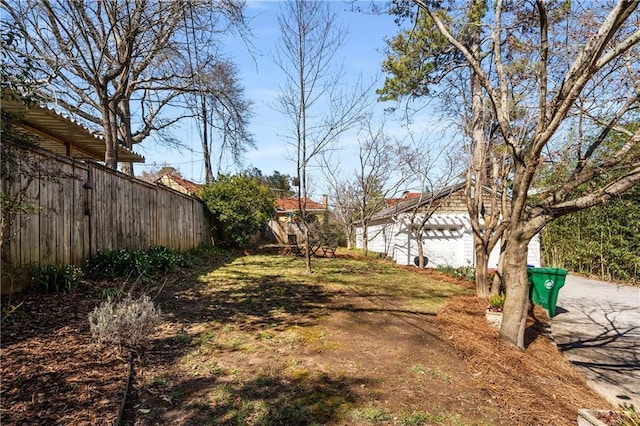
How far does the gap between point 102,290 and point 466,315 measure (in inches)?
220

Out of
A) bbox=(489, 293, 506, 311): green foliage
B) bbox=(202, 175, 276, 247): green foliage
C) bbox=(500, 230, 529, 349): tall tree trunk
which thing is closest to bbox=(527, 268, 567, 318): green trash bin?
bbox=(489, 293, 506, 311): green foliage

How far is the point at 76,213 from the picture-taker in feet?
17.8

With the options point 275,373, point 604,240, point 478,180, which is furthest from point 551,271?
point 604,240

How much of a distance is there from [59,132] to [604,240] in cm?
1523

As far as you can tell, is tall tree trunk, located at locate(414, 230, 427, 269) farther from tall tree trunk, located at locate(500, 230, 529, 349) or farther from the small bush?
the small bush

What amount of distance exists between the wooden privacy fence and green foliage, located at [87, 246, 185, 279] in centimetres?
18

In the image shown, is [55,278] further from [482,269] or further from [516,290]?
[482,269]

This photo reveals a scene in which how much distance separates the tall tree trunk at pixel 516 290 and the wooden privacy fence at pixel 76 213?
206 inches

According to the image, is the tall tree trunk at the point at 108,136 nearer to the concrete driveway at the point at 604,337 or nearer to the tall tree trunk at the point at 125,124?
the tall tree trunk at the point at 125,124

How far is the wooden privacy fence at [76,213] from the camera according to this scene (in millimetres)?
4164

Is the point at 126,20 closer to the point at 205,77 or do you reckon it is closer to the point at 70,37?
the point at 70,37

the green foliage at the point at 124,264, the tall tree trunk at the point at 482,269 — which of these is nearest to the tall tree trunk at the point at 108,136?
the green foliage at the point at 124,264

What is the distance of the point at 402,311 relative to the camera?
5.92 meters

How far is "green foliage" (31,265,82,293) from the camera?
4474 millimetres
